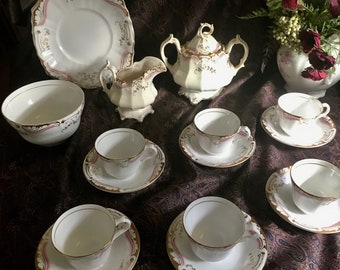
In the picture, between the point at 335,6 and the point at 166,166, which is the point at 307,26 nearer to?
the point at 335,6

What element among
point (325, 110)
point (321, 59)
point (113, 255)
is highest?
point (321, 59)

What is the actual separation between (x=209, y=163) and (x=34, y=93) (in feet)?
1.46

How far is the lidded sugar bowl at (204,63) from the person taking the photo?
2.99 ft

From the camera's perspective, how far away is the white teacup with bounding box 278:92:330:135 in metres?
0.86

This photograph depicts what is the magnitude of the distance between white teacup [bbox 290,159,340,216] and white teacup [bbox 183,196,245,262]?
0.42ft

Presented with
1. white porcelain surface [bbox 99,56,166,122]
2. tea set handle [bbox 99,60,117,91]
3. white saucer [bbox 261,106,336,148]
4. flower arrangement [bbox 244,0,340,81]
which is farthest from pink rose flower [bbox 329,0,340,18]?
tea set handle [bbox 99,60,117,91]

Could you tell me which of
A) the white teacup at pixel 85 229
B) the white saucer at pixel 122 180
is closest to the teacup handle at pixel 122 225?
the white teacup at pixel 85 229

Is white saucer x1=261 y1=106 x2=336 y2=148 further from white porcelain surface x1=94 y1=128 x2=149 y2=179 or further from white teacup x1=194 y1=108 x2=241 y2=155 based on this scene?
white porcelain surface x1=94 y1=128 x2=149 y2=179

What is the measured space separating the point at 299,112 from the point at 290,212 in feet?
1.00

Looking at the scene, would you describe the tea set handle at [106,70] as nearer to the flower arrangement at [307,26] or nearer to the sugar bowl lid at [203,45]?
the sugar bowl lid at [203,45]

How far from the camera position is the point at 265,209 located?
743 mm

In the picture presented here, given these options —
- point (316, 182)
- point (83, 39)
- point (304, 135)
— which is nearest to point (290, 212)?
point (316, 182)

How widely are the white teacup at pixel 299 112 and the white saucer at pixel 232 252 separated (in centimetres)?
28

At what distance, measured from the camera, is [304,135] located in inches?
34.5
